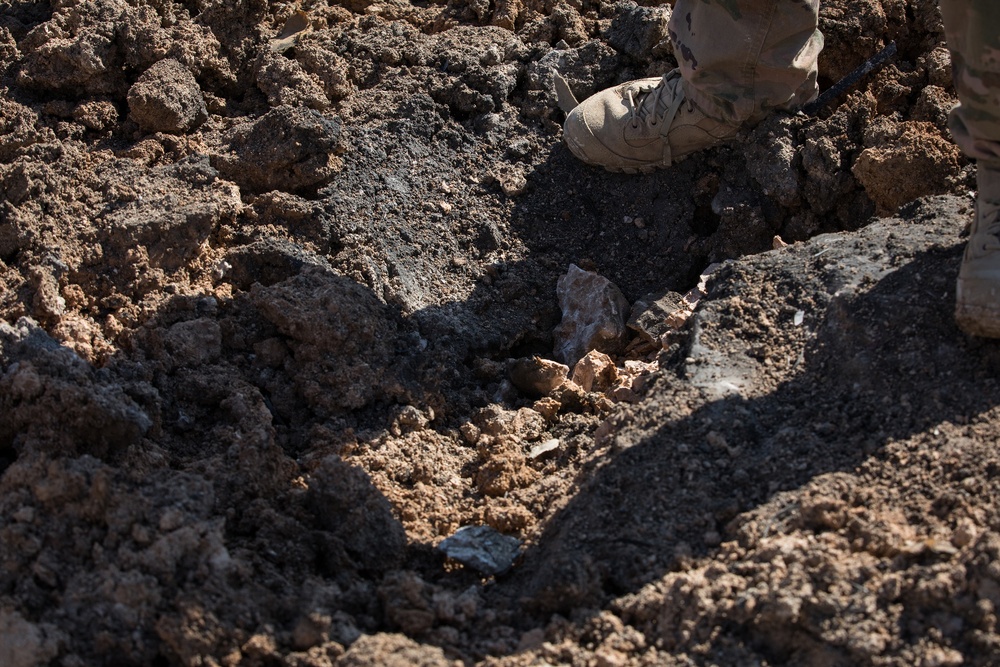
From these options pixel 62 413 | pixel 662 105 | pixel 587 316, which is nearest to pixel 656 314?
pixel 587 316

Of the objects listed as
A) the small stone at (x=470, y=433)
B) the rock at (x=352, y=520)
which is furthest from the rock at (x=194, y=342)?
the small stone at (x=470, y=433)

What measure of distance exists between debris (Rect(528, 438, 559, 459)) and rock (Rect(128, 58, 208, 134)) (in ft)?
5.63

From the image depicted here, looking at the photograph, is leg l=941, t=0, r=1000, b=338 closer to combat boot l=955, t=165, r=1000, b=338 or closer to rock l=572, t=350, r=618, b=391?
combat boot l=955, t=165, r=1000, b=338

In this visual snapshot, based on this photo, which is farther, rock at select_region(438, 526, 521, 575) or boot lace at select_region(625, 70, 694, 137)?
boot lace at select_region(625, 70, 694, 137)

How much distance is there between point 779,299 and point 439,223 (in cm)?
118

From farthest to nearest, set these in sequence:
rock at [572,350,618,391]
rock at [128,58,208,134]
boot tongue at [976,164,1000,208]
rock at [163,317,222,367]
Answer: rock at [128,58,208,134]
rock at [572,350,618,391]
rock at [163,317,222,367]
boot tongue at [976,164,1000,208]

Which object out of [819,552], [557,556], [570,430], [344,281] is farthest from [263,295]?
[819,552]

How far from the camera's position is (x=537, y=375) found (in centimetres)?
268

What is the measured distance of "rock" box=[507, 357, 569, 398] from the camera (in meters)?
2.68

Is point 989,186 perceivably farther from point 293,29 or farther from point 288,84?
point 293,29

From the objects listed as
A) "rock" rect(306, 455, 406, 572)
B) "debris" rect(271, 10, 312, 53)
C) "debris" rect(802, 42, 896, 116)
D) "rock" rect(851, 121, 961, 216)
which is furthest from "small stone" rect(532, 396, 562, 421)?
"debris" rect(271, 10, 312, 53)

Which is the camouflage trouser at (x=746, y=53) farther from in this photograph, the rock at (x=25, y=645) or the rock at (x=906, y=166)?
the rock at (x=25, y=645)

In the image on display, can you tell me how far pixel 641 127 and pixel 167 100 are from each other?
62.7 inches

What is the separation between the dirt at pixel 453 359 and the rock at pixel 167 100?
0.04 feet
